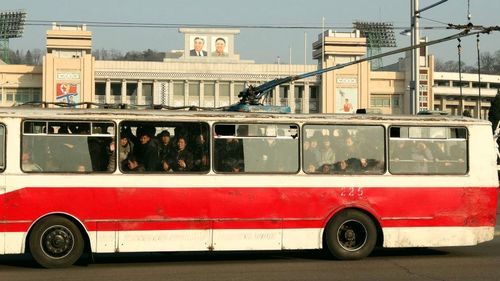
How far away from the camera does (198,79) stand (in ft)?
376

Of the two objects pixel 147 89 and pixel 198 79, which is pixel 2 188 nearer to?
pixel 198 79

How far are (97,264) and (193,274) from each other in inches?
78.2

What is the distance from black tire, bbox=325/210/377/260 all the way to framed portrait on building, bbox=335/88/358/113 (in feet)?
336

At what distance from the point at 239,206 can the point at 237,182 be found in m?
0.38

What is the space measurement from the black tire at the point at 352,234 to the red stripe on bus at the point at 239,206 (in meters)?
0.15

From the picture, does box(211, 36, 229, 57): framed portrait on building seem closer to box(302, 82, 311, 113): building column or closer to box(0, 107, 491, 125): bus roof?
box(302, 82, 311, 113): building column

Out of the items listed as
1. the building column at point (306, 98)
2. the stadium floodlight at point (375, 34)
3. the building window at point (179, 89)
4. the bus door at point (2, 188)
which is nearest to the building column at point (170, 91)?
the building window at point (179, 89)

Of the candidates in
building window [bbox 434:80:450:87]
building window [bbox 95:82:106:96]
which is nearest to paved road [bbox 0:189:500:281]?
building window [bbox 95:82:106:96]

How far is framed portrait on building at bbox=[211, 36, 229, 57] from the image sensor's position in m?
115

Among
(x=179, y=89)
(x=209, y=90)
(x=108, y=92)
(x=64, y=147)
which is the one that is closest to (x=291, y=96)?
(x=209, y=90)

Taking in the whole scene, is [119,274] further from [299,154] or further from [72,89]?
[72,89]

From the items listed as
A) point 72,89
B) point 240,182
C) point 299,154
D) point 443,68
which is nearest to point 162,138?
point 240,182

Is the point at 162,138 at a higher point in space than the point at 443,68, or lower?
lower

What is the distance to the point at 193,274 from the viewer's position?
11281 mm
